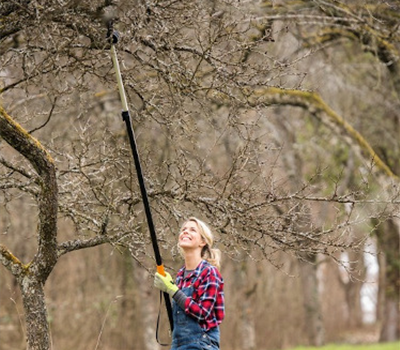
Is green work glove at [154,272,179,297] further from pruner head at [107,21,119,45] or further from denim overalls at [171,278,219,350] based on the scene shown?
pruner head at [107,21,119,45]

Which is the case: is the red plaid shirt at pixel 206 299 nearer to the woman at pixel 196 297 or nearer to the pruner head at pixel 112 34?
the woman at pixel 196 297

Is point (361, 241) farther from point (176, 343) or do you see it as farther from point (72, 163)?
point (72, 163)

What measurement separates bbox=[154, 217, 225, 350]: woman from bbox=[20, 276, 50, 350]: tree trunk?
115 centimetres

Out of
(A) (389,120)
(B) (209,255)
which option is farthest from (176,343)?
(A) (389,120)

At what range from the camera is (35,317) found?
219 inches

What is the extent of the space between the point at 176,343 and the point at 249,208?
1.27m

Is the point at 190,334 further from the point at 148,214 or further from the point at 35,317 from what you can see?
the point at 35,317

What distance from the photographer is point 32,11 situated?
5.05 m

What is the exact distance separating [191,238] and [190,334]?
2.08 feet

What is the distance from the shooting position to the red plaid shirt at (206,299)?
15.6 feet

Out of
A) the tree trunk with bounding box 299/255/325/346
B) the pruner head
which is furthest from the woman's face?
the tree trunk with bounding box 299/255/325/346

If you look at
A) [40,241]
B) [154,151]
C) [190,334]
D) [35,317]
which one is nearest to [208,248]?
[190,334]

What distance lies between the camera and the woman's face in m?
5.00

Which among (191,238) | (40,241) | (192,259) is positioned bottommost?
(192,259)
